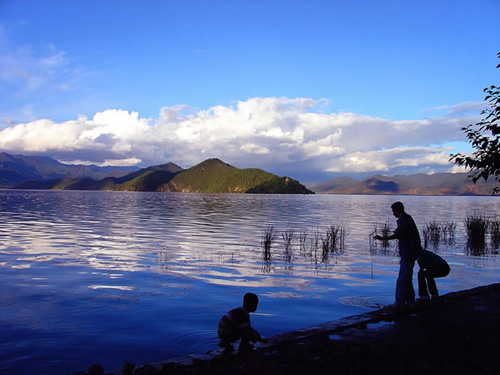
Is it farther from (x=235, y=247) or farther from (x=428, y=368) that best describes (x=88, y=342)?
(x=235, y=247)

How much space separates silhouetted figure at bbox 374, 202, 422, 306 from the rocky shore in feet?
4.07

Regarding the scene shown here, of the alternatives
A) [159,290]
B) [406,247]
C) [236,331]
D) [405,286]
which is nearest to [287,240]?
[159,290]

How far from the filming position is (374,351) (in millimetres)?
6773

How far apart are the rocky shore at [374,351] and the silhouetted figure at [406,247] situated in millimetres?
1240

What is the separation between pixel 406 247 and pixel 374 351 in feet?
14.2

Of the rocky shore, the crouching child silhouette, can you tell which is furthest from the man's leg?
the crouching child silhouette

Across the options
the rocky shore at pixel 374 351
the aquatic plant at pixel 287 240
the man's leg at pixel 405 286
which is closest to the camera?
the rocky shore at pixel 374 351

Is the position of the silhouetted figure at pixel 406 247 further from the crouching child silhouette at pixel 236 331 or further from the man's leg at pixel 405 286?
the crouching child silhouette at pixel 236 331

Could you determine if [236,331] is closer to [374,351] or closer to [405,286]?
[374,351]

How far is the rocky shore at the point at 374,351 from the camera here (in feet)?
20.0

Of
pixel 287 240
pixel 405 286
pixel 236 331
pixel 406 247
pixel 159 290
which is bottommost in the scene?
pixel 159 290

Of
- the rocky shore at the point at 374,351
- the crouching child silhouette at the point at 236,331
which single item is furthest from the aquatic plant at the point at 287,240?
the crouching child silhouette at the point at 236,331

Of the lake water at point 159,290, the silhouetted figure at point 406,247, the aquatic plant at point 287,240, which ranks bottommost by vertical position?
the lake water at point 159,290

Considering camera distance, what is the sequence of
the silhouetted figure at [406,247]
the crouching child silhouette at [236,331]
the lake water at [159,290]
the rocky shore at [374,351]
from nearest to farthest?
1. the rocky shore at [374,351]
2. the crouching child silhouette at [236,331]
3. the lake water at [159,290]
4. the silhouetted figure at [406,247]
